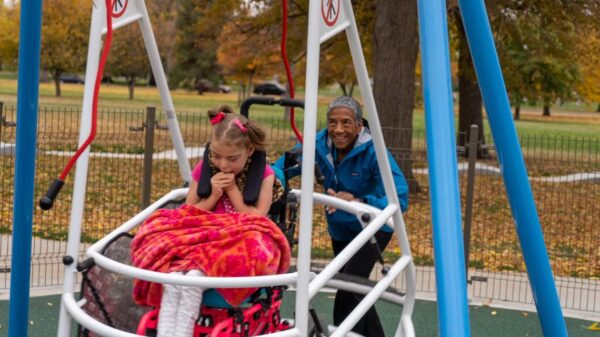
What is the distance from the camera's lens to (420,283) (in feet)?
25.5

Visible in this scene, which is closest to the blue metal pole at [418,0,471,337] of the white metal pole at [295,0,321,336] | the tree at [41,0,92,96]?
the white metal pole at [295,0,321,336]

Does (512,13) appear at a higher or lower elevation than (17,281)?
higher

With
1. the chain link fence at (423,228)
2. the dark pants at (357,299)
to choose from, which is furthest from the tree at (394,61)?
the dark pants at (357,299)

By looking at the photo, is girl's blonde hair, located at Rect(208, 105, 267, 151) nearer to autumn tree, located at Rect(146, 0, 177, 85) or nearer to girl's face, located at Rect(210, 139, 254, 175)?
girl's face, located at Rect(210, 139, 254, 175)

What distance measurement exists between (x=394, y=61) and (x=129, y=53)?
36.7 meters

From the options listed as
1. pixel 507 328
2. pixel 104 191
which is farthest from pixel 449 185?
pixel 104 191

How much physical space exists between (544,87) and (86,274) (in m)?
20.7

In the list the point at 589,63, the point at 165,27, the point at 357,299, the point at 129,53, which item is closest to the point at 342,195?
the point at 357,299

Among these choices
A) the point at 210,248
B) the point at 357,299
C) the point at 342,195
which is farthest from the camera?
the point at 357,299

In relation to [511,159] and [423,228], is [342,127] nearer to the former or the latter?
[511,159]

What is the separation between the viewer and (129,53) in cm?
4722

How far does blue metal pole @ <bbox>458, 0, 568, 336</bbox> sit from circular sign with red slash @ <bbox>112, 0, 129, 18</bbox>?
136 centimetres

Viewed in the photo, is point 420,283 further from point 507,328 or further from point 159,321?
point 159,321

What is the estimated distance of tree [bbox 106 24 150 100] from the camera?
45.5m
